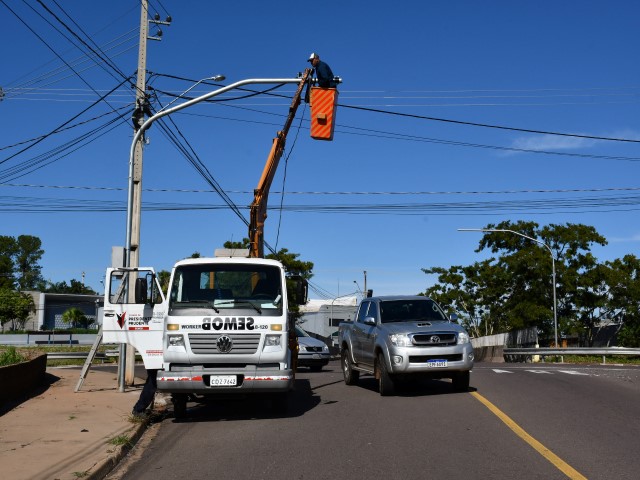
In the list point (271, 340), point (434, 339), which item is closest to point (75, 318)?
point (434, 339)

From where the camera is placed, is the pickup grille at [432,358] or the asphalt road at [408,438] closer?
the asphalt road at [408,438]

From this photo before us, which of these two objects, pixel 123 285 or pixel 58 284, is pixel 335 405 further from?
pixel 58 284

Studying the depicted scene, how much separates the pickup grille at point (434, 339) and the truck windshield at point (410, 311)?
1.01 metres

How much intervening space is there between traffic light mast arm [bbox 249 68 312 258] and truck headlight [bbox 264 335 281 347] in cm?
1196

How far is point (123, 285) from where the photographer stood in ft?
44.2

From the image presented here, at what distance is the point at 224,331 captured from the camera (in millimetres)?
11234

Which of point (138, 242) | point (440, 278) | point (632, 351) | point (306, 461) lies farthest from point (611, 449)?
point (440, 278)

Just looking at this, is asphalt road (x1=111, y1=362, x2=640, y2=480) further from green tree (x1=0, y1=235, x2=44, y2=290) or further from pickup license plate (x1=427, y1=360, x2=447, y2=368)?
green tree (x1=0, y1=235, x2=44, y2=290)

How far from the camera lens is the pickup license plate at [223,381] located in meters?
11.1

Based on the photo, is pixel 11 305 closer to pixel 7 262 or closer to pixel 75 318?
pixel 75 318

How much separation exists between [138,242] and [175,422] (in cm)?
620

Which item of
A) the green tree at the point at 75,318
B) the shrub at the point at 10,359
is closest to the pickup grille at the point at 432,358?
the shrub at the point at 10,359

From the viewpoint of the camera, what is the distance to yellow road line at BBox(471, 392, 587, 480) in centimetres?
711

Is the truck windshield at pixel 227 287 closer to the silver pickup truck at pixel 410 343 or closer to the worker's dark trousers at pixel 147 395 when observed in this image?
the worker's dark trousers at pixel 147 395
